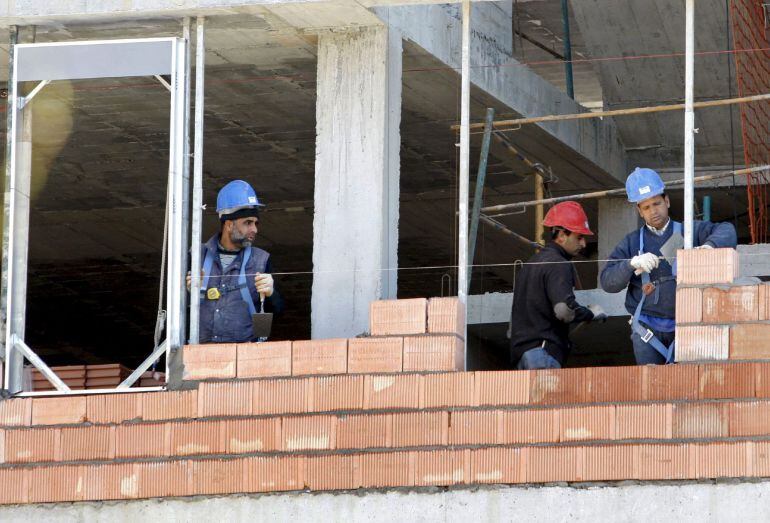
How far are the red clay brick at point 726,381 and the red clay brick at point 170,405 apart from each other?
2687 millimetres

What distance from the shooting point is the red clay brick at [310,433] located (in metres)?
8.51

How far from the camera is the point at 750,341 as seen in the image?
823 centimetres

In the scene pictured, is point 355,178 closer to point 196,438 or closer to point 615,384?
point 196,438

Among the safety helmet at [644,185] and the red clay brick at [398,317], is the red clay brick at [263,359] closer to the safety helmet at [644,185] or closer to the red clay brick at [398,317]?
the red clay brick at [398,317]

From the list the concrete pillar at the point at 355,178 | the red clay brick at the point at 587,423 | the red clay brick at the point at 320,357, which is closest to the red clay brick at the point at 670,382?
the red clay brick at the point at 587,423

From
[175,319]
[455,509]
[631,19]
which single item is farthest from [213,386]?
[631,19]

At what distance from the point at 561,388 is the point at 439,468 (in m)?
0.74

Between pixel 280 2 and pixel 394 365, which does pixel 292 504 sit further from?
pixel 280 2

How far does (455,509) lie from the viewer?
26.7ft

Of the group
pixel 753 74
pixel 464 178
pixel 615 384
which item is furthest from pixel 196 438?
pixel 753 74

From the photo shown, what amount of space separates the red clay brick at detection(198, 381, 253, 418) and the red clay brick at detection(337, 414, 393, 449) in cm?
56

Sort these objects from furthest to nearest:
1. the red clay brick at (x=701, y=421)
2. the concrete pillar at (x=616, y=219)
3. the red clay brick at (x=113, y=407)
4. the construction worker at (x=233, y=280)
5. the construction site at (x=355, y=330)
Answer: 1. the concrete pillar at (x=616, y=219)
2. the construction worker at (x=233, y=280)
3. the red clay brick at (x=113, y=407)
4. the construction site at (x=355, y=330)
5. the red clay brick at (x=701, y=421)

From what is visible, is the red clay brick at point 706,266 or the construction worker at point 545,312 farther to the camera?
the construction worker at point 545,312

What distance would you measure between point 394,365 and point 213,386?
3.28 feet
